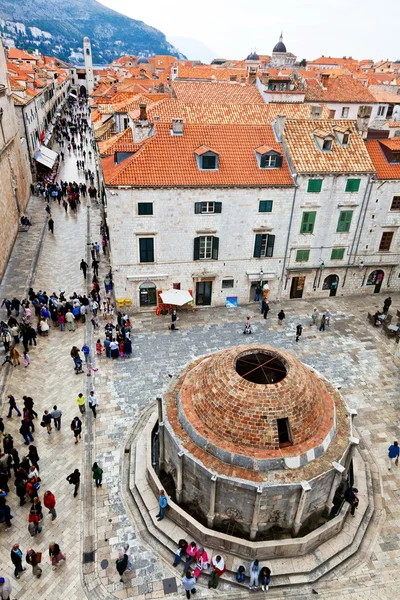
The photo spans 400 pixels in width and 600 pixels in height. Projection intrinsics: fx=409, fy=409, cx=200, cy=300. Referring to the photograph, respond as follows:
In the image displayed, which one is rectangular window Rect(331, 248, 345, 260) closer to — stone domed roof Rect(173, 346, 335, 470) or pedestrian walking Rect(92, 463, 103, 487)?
stone domed roof Rect(173, 346, 335, 470)

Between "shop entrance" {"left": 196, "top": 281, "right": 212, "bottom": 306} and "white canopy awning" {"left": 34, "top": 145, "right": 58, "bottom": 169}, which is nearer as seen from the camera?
"shop entrance" {"left": 196, "top": 281, "right": 212, "bottom": 306}

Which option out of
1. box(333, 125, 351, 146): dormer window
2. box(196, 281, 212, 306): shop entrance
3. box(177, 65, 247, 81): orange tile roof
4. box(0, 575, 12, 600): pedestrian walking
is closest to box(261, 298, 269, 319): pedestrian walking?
box(196, 281, 212, 306): shop entrance

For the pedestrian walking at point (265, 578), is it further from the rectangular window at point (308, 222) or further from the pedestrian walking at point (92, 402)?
the rectangular window at point (308, 222)

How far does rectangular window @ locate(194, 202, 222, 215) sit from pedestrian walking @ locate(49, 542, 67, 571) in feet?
66.8

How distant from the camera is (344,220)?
30.1 meters

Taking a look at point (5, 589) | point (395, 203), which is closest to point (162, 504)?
point (5, 589)

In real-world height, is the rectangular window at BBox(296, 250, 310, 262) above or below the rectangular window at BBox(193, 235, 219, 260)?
below

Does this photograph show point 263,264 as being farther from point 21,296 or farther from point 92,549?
point 92,549

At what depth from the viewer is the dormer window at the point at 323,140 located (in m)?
28.5

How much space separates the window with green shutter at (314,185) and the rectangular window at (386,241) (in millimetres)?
6921

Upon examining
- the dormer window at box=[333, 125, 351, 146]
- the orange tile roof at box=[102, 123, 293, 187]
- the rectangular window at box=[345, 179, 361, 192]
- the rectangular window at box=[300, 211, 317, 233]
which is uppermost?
the dormer window at box=[333, 125, 351, 146]

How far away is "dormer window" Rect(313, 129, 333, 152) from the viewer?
2852 cm

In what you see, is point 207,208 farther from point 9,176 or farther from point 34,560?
point 9,176

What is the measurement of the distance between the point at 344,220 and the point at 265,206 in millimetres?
6282
